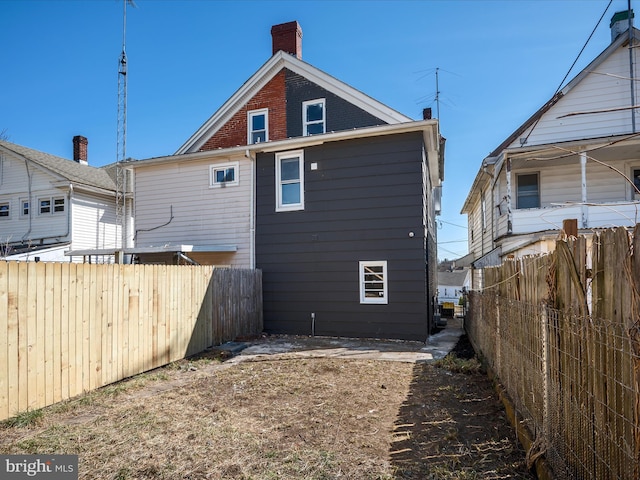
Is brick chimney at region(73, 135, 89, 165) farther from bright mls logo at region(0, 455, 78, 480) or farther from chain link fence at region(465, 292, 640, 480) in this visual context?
chain link fence at region(465, 292, 640, 480)

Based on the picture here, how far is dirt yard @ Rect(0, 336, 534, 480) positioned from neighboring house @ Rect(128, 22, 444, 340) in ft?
11.7

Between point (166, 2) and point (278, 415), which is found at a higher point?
point (166, 2)

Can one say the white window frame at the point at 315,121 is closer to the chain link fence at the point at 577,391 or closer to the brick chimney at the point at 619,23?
the chain link fence at the point at 577,391

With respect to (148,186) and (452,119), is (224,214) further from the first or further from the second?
(452,119)

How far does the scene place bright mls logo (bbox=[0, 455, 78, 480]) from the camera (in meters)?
3.19

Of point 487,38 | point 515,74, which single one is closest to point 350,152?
point 487,38

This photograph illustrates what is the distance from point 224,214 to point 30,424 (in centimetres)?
773

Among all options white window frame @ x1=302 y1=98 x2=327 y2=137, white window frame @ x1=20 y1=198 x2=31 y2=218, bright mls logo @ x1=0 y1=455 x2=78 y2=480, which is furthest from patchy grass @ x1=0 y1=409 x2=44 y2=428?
white window frame @ x1=20 y1=198 x2=31 y2=218

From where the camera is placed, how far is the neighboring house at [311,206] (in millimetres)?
9375

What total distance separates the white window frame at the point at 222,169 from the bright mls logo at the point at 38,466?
8654mm

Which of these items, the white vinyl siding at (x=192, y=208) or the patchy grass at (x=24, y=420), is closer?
the patchy grass at (x=24, y=420)

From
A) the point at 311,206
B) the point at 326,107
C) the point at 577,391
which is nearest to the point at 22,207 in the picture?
the point at 326,107

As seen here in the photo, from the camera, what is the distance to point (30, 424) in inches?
163

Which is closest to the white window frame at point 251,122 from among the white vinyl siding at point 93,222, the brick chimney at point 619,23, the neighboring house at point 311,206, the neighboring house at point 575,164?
the neighboring house at point 311,206
